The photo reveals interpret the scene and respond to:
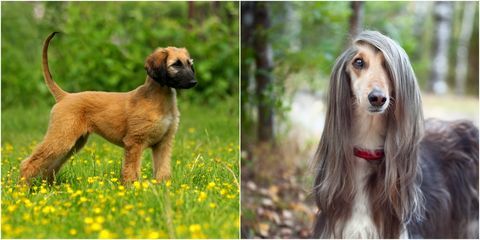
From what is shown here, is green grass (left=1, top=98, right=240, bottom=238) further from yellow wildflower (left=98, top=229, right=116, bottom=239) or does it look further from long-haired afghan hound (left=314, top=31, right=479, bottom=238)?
long-haired afghan hound (left=314, top=31, right=479, bottom=238)

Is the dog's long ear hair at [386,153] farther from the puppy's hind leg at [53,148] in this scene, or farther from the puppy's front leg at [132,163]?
the puppy's hind leg at [53,148]

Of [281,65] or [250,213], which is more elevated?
[281,65]

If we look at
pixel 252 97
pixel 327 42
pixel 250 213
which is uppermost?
pixel 327 42

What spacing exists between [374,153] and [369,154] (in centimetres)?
2

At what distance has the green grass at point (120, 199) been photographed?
2.88 meters

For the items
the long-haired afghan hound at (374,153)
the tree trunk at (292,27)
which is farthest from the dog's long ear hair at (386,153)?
the tree trunk at (292,27)

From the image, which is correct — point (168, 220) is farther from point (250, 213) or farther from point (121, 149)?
point (250, 213)

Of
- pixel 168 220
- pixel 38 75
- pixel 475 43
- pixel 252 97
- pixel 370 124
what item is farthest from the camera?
pixel 475 43

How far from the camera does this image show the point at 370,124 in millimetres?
2697

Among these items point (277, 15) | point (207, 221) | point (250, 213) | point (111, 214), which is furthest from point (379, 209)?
point (277, 15)

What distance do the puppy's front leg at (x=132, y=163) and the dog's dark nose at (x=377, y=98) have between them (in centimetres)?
110

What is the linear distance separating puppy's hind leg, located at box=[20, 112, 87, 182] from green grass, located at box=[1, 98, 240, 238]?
0.19 ft

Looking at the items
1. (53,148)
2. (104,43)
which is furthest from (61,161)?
(104,43)

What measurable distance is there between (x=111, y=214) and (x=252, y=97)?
2114 millimetres
